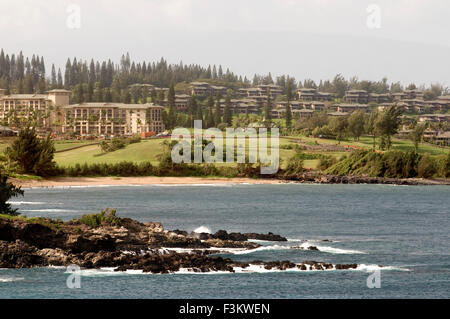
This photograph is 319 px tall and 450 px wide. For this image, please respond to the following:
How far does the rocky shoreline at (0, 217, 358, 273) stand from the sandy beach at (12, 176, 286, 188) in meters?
50.8

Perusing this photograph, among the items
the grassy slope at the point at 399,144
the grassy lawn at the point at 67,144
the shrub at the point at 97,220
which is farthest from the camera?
the grassy slope at the point at 399,144

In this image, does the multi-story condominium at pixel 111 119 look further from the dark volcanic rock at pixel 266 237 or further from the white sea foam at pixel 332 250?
the white sea foam at pixel 332 250

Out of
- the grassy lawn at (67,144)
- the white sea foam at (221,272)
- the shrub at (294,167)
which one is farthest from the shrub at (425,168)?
the white sea foam at (221,272)

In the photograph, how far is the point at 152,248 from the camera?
44.6m

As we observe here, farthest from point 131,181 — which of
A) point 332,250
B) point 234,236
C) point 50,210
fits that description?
point 332,250

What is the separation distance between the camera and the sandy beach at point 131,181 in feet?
314

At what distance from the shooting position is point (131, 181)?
102 meters

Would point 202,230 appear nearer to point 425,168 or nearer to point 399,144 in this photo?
point 425,168

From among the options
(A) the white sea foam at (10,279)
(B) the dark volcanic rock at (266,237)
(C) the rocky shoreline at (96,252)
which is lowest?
(B) the dark volcanic rock at (266,237)

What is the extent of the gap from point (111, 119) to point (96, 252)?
148m

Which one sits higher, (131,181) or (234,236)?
(234,236)

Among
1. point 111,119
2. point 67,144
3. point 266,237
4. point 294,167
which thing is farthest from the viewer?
point 111,119

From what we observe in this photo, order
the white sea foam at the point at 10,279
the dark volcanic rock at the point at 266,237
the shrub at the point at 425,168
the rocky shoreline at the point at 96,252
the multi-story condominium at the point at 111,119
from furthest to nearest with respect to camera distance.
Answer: the multi-story condominium at the point at 111,119 → the shrub at the point at 425,168 → the dark volcanic rock at the point at 266,237 → the rocky shoreline at the point at 96,252 → the white sea foam at the point at 10,279

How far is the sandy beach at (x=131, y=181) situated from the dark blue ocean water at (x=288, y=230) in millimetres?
3967
